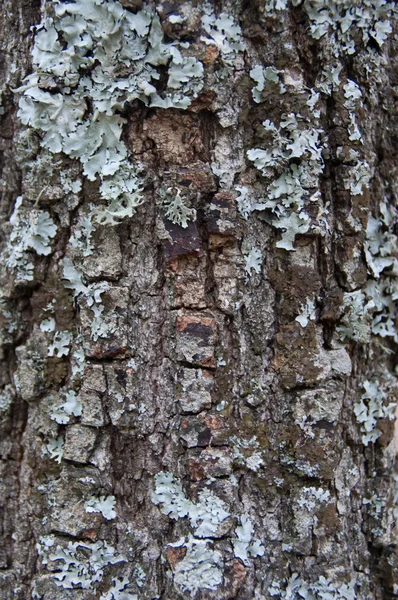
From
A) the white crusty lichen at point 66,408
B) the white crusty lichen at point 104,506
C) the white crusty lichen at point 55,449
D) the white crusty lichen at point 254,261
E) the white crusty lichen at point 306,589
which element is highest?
A: the white crusty lichen at point 254,261

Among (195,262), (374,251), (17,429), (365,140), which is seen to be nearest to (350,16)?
(365,140)

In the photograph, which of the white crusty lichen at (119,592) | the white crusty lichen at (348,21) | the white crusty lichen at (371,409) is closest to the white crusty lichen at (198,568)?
the white crusty lichen at (119,592)

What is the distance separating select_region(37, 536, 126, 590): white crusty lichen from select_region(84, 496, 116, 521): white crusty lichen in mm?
71

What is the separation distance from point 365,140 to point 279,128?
27 centimetres

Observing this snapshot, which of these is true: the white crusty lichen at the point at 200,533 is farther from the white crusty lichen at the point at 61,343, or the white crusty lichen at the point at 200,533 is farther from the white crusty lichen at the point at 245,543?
the white crusty lichen at the point at 61,343

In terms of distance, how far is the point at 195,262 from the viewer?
4.18 ft

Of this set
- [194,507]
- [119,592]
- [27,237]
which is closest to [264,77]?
[27,237]

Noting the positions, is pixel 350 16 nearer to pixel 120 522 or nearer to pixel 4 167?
pixel 4 167

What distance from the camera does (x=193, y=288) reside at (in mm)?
1273

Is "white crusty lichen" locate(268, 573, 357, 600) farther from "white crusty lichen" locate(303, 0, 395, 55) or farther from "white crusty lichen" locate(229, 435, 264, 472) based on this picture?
"white crusty lichen" locate(303, 0, 395, 55)

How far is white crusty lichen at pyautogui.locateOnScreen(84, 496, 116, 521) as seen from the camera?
129 centimetres

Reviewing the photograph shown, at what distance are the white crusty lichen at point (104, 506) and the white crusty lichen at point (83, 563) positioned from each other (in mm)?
71

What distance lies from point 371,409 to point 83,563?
0.85m

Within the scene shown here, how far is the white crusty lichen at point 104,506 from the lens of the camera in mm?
1295
